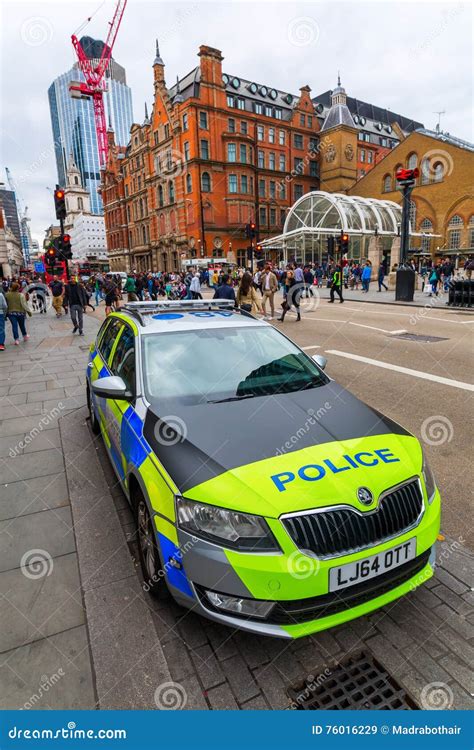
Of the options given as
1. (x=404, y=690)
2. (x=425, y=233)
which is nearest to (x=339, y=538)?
(x=404, y=690)

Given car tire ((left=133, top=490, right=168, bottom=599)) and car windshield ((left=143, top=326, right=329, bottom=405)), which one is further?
car windshield ((left=143, top=326, right=329, bottom=405))

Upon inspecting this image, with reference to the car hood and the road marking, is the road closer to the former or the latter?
the road marking

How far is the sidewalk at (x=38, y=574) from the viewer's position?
2.21 metres

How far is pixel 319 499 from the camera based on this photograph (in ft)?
7.16

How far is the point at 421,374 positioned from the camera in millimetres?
7605

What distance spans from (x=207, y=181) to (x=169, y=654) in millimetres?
52032

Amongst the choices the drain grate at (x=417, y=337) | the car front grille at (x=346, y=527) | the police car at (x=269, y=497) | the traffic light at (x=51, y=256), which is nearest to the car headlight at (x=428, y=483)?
the police car at (x=269, y=497)

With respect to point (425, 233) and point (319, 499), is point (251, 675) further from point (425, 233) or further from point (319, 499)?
point (425, 233)

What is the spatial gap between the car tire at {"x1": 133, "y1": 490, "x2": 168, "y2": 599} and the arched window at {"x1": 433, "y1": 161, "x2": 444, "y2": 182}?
51729 millimetres

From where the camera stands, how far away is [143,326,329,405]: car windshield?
3238 mm

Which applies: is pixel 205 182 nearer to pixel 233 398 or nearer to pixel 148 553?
pixel 233 398

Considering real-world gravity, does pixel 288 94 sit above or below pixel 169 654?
above

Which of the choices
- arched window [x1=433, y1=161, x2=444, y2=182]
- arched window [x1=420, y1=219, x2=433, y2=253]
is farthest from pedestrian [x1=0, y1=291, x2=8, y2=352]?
arched window [x1=433, y1=161, x2=444, y2=182]


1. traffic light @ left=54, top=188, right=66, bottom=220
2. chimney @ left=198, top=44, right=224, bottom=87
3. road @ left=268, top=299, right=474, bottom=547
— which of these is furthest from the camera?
chimney @ left=198, top=44, right=224, bottom=87
